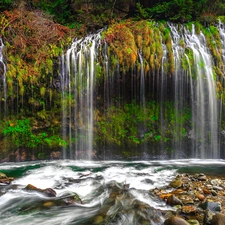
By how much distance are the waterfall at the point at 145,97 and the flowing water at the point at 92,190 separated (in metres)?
0.86

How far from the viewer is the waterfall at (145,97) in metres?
8.47

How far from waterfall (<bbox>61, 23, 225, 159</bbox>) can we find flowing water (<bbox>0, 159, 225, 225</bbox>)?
86cm

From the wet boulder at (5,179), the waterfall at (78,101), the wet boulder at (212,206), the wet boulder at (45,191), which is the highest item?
the waterfall at (78,101)

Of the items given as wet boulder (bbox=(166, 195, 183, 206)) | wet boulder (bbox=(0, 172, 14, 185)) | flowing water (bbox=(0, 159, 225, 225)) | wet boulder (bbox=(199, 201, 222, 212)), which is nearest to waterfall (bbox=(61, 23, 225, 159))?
flowing water (bbox=(0, 159, 225, 225))

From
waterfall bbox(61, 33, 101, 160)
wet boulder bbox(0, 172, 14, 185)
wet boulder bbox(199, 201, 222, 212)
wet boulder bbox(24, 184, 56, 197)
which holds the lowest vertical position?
wet boulder bbox(199, 201, 222, 212)

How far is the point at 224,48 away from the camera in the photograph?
377 inches

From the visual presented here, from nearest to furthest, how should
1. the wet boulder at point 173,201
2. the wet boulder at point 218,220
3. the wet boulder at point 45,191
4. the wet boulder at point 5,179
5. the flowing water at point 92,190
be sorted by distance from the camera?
the wet boulder at point 218,220 < the flowing water at point 92,190 < the wet boulder at point 173,201 < the wet boulder at point 45,191 < the wet boulder at point 5,179

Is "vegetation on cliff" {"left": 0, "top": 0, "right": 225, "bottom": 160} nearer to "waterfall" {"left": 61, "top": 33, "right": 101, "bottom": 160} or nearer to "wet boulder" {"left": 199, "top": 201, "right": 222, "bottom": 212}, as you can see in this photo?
"waterfall" {"left": 61, "top": 33, "right": 101, "bottom": 160}

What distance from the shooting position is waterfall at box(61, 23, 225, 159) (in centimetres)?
847

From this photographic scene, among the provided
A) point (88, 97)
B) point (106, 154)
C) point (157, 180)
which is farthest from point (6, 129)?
point (157, 180)

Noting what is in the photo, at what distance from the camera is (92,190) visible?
215 inches

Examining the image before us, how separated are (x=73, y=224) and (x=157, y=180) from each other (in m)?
2.80

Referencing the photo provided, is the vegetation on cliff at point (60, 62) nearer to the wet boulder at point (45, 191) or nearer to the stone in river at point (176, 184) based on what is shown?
the wet boulder at point (45, 191)

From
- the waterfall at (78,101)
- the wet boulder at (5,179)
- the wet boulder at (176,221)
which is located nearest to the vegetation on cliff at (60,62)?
the waterfall at (78,101)
